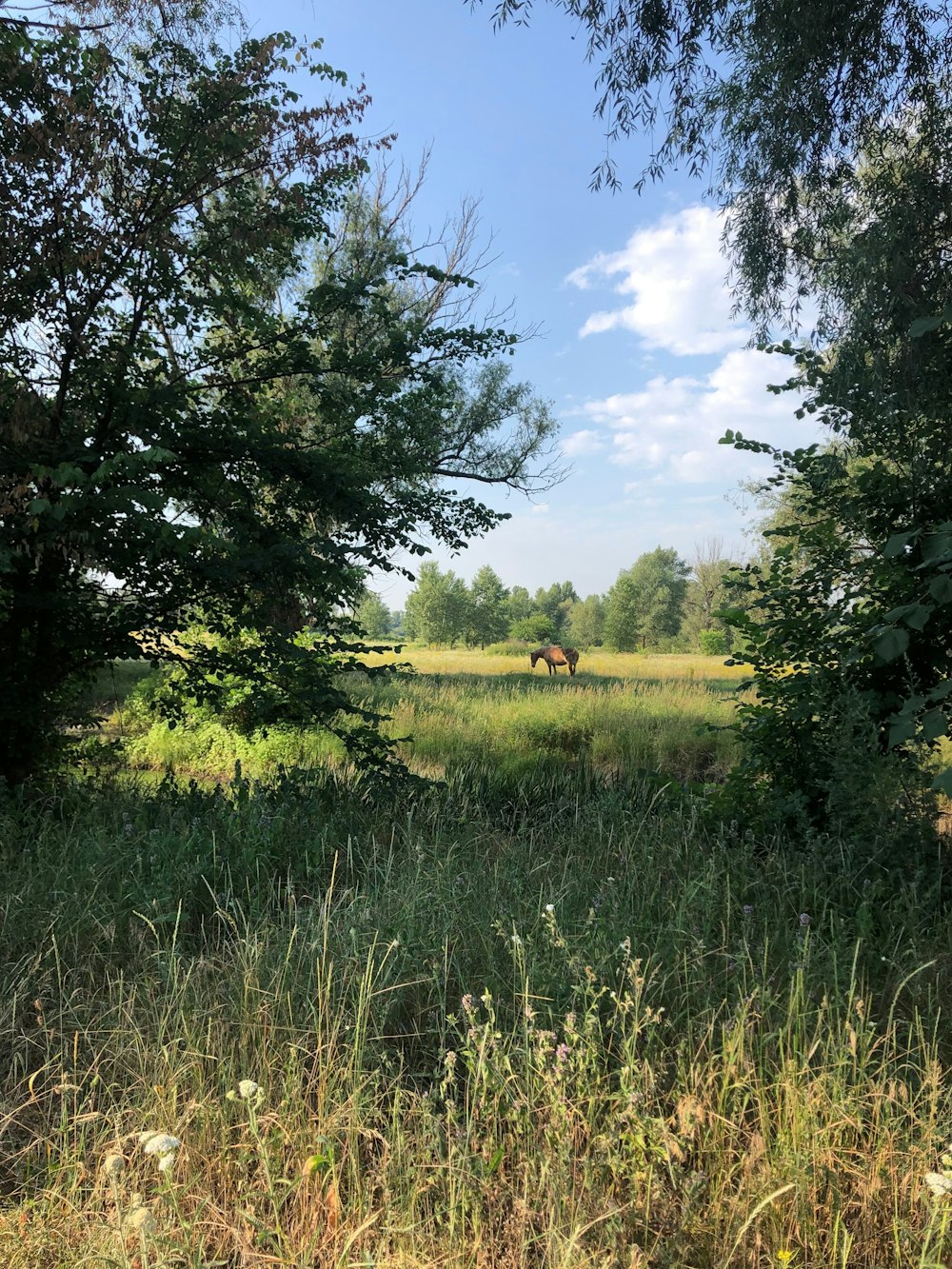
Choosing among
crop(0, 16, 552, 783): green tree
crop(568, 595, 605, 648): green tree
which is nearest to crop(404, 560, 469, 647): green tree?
crop(568, 595, 605, 648): green tree

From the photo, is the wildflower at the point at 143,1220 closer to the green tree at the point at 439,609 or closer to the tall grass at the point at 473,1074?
the tall grass at the point at 473,1074

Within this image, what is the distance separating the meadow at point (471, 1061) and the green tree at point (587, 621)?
88.3 m

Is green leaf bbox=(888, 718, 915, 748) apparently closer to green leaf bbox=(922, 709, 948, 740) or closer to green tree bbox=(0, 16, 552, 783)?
green leaf bbox=(922, 709, 948, 740)

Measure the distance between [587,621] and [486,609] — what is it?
32578 mm

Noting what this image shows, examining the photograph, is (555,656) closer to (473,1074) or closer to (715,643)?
(473,1074)

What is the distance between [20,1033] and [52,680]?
10.9ft

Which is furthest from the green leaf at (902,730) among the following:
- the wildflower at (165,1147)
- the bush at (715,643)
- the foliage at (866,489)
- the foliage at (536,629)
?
the foliage at (536,629)

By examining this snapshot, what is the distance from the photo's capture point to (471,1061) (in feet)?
6.41

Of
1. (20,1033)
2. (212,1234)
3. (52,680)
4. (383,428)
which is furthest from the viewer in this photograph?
(383,428)

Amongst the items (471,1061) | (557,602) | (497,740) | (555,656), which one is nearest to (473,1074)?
(471,1061)

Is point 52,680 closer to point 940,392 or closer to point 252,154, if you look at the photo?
point 252,154

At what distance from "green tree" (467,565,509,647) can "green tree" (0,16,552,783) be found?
191 feet

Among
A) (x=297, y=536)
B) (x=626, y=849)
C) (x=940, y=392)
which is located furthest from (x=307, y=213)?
(x=626, y=849)

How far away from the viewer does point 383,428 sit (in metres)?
6.20
